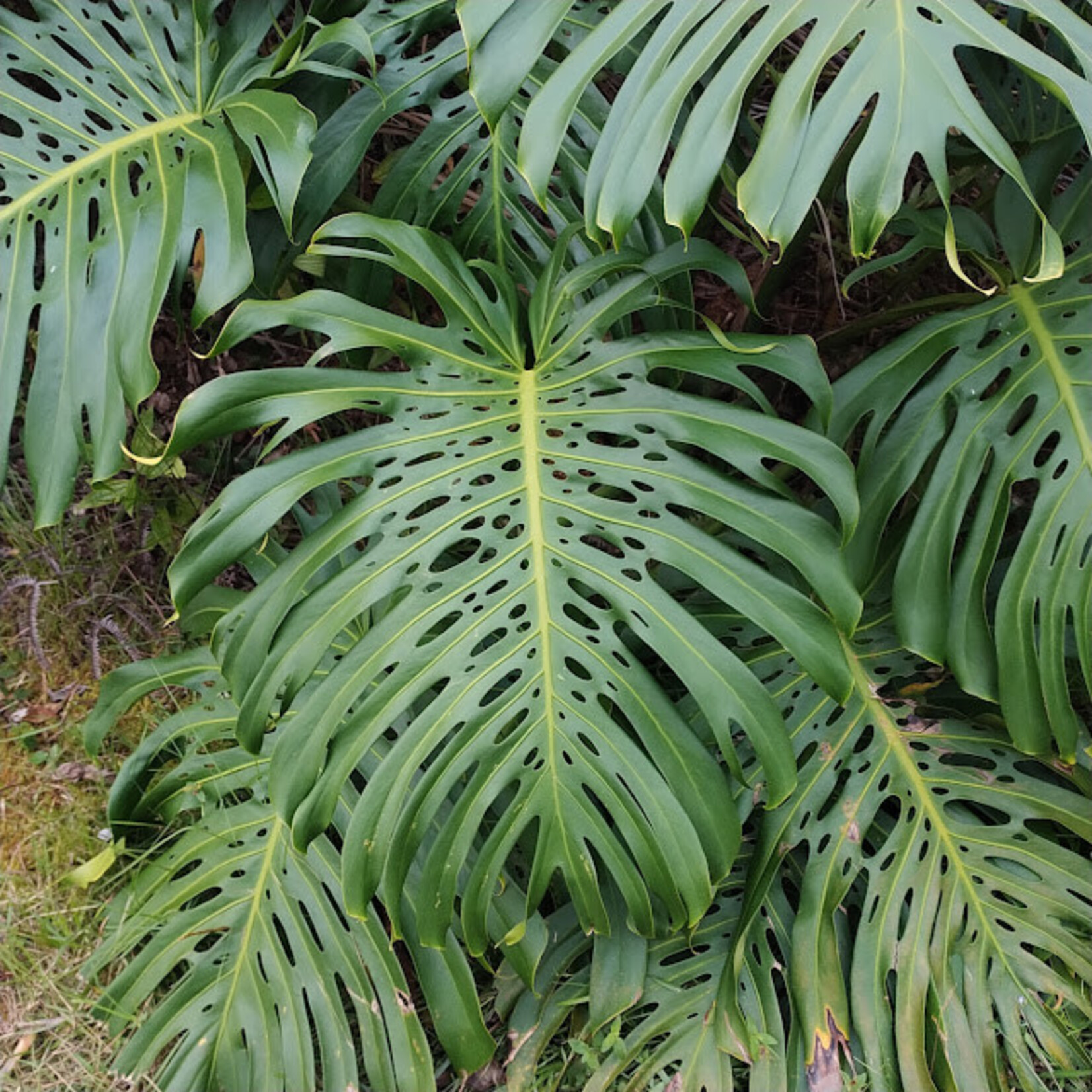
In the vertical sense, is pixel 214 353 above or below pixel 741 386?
below

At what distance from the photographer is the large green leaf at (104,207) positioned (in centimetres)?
119

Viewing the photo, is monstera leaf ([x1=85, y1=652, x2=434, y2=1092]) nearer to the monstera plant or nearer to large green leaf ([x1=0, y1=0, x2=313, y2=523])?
the monstera plant

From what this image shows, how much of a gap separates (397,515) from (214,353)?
0.26 meters

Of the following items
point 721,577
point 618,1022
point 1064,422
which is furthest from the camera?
point 618,1022

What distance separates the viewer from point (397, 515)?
3.89 feet

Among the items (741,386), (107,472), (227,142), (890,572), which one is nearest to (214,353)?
(107,472)

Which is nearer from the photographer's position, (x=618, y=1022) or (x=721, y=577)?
(x=721, y=577)

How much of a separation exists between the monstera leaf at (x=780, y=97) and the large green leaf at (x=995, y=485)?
32 centimetres

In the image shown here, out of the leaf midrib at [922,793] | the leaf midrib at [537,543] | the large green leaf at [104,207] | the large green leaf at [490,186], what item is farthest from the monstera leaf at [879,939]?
the large green leaf at [104,207]

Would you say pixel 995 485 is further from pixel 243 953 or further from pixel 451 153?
pixel 243 953

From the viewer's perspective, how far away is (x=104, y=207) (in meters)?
1.26

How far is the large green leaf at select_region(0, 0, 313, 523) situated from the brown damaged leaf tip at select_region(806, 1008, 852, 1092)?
103 cm

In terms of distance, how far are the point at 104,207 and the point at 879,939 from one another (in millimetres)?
1244

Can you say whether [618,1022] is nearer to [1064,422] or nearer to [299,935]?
[299,935]
